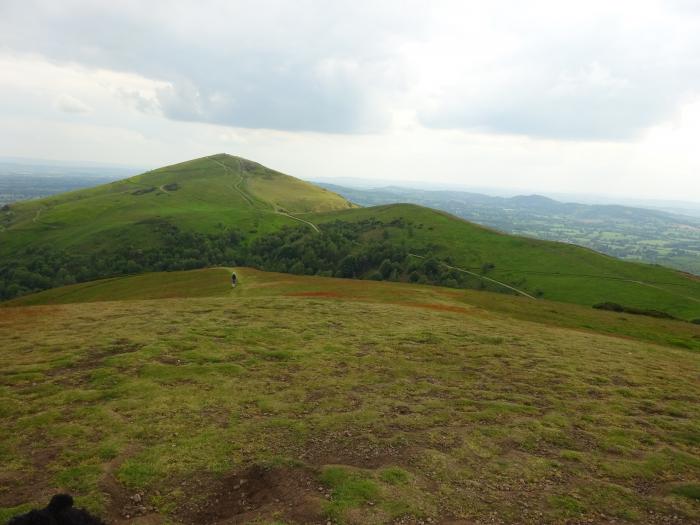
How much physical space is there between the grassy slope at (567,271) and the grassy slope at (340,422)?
7929cm

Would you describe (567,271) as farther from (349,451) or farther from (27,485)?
(27,485)

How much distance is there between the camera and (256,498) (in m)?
15.0

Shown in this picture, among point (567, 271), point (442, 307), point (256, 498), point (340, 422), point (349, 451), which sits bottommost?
point (567, 271)

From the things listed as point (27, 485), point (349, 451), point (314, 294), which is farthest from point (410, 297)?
point (27, 485)

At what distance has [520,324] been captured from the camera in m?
50.5

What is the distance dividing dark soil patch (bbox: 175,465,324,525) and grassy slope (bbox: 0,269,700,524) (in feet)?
0.23

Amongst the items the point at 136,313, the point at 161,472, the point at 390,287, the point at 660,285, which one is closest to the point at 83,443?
the point at 161,472

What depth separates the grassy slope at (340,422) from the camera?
1515 centimetres

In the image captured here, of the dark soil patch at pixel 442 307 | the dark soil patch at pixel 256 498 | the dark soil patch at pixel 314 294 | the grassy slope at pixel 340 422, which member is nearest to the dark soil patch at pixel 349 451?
the grassy slope at pixel 340 422

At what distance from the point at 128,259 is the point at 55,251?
129 ft

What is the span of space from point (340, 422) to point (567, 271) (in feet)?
463

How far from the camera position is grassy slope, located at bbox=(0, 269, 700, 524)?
15.1 m

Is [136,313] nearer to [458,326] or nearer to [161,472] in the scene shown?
[161,472]

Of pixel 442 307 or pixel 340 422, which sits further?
pixel 442 307
